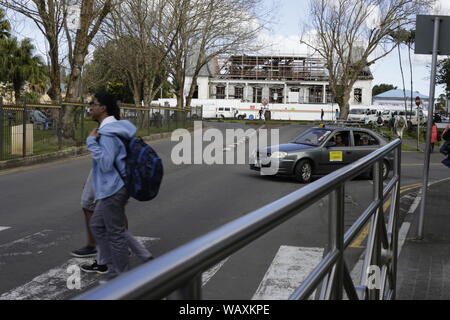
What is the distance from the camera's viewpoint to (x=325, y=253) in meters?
2.60

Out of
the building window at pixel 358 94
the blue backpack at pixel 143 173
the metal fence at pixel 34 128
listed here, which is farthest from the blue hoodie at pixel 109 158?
the building window at pixel 358 94

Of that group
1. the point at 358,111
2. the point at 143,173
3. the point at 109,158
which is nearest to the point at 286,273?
the point at 143,173

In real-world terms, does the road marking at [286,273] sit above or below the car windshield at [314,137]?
below

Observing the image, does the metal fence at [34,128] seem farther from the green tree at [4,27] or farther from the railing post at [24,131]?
the green tree at [4,27]

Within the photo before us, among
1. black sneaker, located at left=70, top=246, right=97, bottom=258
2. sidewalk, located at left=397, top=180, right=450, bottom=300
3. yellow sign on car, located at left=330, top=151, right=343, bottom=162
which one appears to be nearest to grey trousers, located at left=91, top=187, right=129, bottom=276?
black sneaker, located at left=70, top=246, right=97, bottom=258

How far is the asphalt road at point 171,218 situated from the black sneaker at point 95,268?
373 millimetres

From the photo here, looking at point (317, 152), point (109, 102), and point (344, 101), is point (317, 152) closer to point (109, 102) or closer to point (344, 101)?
point (109, 102)

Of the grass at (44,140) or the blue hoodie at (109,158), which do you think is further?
the grass at (44,140)

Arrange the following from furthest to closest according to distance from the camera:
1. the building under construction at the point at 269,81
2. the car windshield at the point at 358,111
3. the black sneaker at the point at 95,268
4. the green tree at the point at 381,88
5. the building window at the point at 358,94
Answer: the green tree at the point at 381,88 → the building under construction at the point at 269,81 → the building window at the point at 358,94 → the car windshield at the point at 358,111 → the black sneaker at the point at 95,268

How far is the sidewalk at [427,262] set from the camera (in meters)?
5.52

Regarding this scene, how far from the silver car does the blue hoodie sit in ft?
32.2

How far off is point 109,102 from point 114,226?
1.16m

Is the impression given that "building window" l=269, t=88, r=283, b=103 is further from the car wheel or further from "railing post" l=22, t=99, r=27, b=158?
the car wheel
